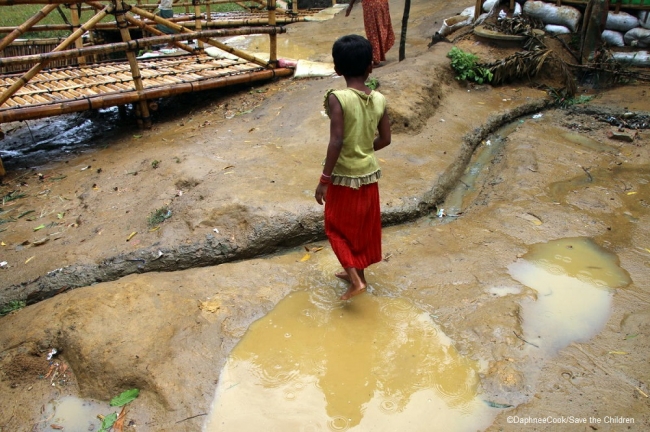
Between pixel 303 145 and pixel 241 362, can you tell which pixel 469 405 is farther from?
pixel 303 145

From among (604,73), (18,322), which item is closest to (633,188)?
(604,73)

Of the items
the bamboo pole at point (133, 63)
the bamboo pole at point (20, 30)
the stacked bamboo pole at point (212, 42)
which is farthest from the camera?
the stacked bamboo pole at point (212, 42)

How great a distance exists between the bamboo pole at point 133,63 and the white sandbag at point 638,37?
21.4ft

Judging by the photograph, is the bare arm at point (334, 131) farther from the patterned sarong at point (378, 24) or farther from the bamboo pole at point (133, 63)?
the patterned sarong at point (378, 24)

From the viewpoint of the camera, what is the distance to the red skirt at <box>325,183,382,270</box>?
Answer: 2.49 metres

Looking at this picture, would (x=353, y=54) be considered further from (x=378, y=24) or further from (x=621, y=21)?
(x=621, y=21)

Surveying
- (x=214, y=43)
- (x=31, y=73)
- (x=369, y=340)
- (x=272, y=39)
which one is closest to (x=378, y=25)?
(x=272, y=39)

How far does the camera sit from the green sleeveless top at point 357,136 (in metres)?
2.26

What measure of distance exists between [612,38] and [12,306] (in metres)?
7.70

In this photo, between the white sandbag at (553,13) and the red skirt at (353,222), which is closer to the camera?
the red skirt at (353,222)

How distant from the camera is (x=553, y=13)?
6.91 m

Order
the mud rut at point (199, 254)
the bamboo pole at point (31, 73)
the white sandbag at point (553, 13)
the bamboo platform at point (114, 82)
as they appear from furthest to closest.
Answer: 1. the white sandbag at point (553, 13)
2. the bamboo platform at point (114, 82)
3. the bamboo pole at point (31, 73)
4. the mud rut at point (199, 254)

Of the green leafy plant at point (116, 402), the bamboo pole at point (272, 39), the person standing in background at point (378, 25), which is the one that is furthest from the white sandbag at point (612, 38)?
the green leafy plant at point (116, 402)

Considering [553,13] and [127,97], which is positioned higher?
[553,13]
